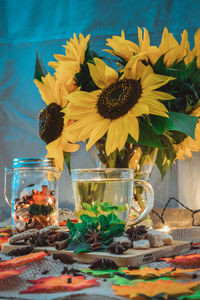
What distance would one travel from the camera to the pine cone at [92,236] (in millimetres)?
416

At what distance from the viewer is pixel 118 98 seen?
0.52m

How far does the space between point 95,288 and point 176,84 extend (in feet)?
1.07

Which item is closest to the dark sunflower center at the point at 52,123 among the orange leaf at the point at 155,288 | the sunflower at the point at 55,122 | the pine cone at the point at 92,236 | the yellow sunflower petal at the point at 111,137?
the sunflower at the point at 55,122

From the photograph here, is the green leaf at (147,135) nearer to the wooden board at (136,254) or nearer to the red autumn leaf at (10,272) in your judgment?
the wooden board at (136,254)

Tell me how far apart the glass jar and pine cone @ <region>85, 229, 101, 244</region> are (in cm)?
13

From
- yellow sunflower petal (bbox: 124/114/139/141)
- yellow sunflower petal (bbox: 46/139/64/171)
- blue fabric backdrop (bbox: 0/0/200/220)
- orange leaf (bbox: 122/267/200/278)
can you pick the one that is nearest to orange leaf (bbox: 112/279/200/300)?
orange leaf (bbox: 122/267/200/278)

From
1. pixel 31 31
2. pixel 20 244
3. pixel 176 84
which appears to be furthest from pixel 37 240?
pixel 31 31

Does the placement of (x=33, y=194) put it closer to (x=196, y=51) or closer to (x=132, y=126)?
(x=132, y=126)

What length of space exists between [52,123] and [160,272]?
0.32 m

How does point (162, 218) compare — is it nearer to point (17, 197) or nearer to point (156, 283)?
point (17, 197)

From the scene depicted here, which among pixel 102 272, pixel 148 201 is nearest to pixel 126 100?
pixel 148 201

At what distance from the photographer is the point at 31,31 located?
3.35 feet

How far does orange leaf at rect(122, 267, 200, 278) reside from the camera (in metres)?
0.33

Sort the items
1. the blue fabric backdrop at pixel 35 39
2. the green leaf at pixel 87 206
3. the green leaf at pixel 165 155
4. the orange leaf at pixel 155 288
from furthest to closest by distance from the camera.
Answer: the blue fabric backdrop at pixel 35 39 → the green leaf at pixel 165 155 → the green leaf at pixel 87 206 → the orange leaf at pixel 155 288
